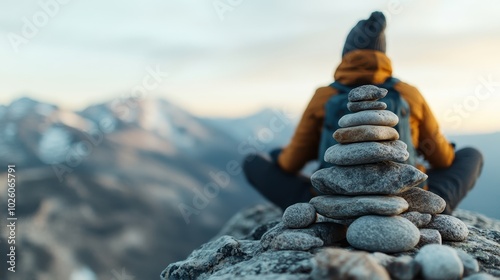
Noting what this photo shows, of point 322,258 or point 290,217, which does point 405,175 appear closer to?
point 290,217

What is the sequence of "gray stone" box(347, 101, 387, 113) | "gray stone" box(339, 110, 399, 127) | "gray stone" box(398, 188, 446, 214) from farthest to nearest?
"gray stone" box(398, 188, 446, 214)
"gray stone" box(347, 101, 387, 113)
"gray stone" box(339, 110, 399, 127)

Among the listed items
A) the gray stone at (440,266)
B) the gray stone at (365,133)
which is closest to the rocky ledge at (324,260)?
the gray stone at (440,266)

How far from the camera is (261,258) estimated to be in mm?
3729

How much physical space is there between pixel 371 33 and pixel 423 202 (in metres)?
2.11

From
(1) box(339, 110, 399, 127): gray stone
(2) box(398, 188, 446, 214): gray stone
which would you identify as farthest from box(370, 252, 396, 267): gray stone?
(1) box(339, 110, 399, 127): gray stone

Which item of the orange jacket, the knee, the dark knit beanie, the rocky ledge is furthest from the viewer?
the knee

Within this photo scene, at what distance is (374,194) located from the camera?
12.8ft

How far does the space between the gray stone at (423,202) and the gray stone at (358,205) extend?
0.34 m

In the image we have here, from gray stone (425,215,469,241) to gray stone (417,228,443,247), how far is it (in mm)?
156

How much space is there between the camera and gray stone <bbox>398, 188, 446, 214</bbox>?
13.7 feet

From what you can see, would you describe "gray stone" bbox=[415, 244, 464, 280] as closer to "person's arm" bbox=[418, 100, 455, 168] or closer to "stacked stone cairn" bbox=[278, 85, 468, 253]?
"stacked stone cairn" bbox=[278, 85, 468, 253]

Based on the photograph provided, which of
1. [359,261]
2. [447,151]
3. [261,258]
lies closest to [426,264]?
[359,261]

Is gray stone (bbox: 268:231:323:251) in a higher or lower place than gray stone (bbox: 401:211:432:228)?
higher

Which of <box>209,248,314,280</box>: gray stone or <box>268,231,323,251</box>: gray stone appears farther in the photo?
<box>268,231,323,251</box>: gray stone
